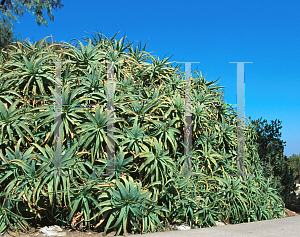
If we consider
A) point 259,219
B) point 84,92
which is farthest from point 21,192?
point 259,219

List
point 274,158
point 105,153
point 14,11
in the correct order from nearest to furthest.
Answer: point 105,153 < point 274,158 < point 14,11

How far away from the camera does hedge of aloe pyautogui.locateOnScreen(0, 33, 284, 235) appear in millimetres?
4613

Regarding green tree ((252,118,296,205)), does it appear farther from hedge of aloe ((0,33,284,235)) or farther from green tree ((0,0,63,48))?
green tree ((0,0,63,48))

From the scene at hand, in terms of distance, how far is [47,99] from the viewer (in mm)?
5168

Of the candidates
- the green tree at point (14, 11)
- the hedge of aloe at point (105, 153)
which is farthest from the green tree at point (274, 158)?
the green tree at point (14, 11)

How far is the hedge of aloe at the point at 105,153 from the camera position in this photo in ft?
15.1

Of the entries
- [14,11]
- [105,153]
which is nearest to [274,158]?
[105,153]

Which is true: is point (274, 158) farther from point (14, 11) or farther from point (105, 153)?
point (14, 11)

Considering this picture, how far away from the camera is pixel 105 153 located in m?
4.88

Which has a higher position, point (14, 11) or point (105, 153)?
point (14, 11)

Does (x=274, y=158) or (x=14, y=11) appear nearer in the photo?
(x=274, y=158)

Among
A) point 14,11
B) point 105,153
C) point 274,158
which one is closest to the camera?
point 105,153

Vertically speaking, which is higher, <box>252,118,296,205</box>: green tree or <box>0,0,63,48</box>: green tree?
<box>0,0,63,48</box>: green tree

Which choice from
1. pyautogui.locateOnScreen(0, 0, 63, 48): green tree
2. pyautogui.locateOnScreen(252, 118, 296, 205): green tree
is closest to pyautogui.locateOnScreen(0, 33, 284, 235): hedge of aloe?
pyautogui.locateOnScreen(252, 118, 296, 205): green tree
